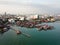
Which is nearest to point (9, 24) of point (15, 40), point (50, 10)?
point (15, 40)

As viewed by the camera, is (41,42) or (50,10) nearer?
(41,42)

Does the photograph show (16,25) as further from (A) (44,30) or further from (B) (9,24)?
(A) (44,30)

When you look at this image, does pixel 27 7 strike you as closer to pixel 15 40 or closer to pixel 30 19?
pixel 30 19

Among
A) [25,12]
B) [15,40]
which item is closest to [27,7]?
[25,12]

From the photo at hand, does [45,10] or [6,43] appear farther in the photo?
[45,10]

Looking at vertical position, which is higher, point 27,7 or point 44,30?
point 27,7

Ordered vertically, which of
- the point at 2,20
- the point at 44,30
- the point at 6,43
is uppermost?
the point at 2,20
